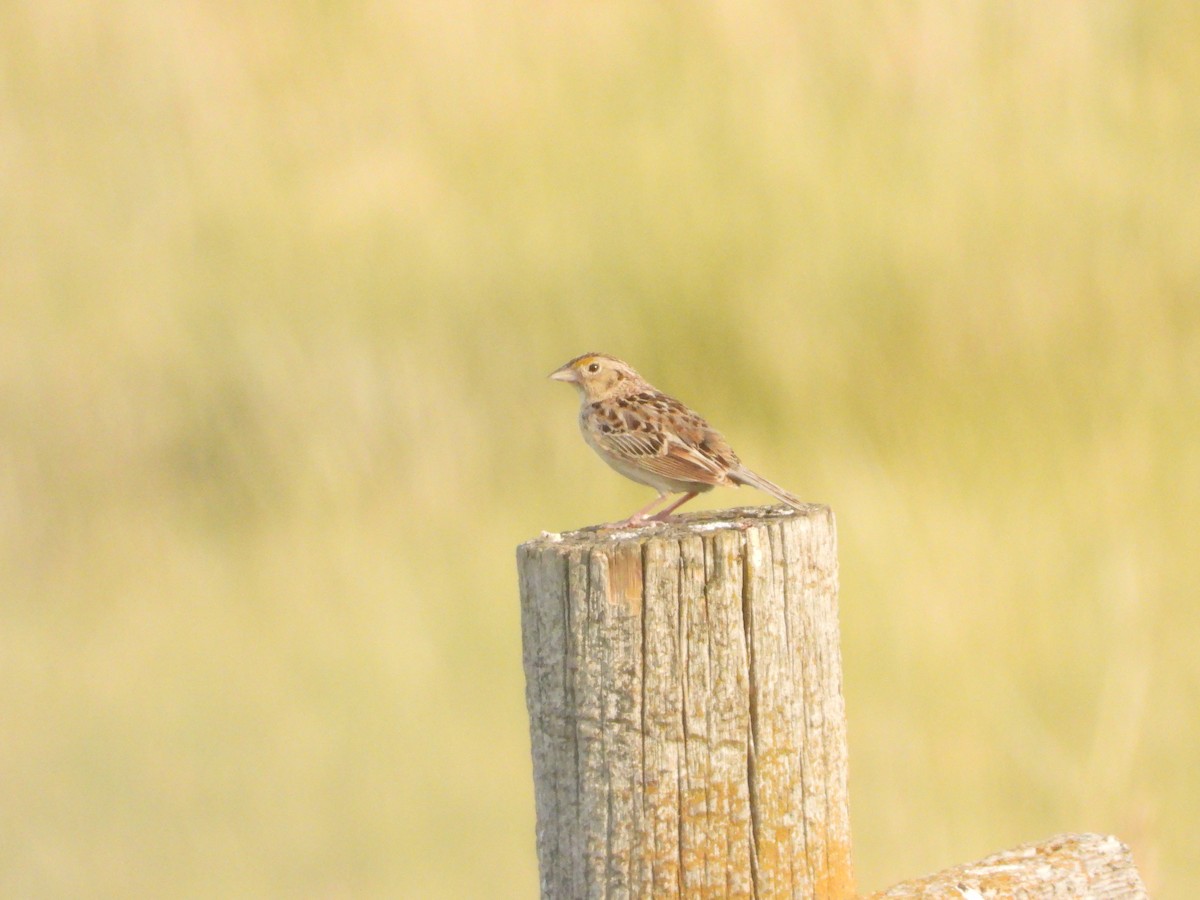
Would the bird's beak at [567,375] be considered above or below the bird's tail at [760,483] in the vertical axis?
above

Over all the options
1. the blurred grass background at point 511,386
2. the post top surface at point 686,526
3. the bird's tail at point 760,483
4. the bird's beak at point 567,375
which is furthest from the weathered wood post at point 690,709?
the blurred grass background at point 511,386

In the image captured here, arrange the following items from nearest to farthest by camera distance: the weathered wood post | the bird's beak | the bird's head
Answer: the weathered wood post < the bird's head < the bird's beak

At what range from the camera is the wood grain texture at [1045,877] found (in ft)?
9.43

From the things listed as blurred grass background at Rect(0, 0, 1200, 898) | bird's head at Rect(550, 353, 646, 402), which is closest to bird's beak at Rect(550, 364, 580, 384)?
bird's head at Rect(550, 353, 646, 402)

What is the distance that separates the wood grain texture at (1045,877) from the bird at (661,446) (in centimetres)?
126

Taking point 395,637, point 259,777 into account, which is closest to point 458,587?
point 395,637

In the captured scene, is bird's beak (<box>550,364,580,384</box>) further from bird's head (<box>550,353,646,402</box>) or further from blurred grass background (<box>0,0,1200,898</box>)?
blurred grass background (<box>0,0,1200,898</box>)

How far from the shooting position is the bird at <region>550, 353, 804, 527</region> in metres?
4.25

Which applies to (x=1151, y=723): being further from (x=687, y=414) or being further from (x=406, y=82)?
(x=406, y=82)

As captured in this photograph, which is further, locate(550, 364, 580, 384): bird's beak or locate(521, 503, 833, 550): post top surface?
locate(550, 364, 580, 384): bird's beak

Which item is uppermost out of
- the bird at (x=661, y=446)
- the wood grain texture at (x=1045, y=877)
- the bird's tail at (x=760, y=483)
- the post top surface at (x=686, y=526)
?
the bird at (x=661, y=446)

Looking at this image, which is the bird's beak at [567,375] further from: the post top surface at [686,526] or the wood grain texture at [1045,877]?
the wood grain texture at [1045,877]

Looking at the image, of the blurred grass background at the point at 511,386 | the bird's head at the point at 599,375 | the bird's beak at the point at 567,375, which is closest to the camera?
the bird's head at the point at 599,375

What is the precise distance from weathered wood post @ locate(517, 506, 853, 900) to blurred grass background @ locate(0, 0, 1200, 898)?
3.02 meters
